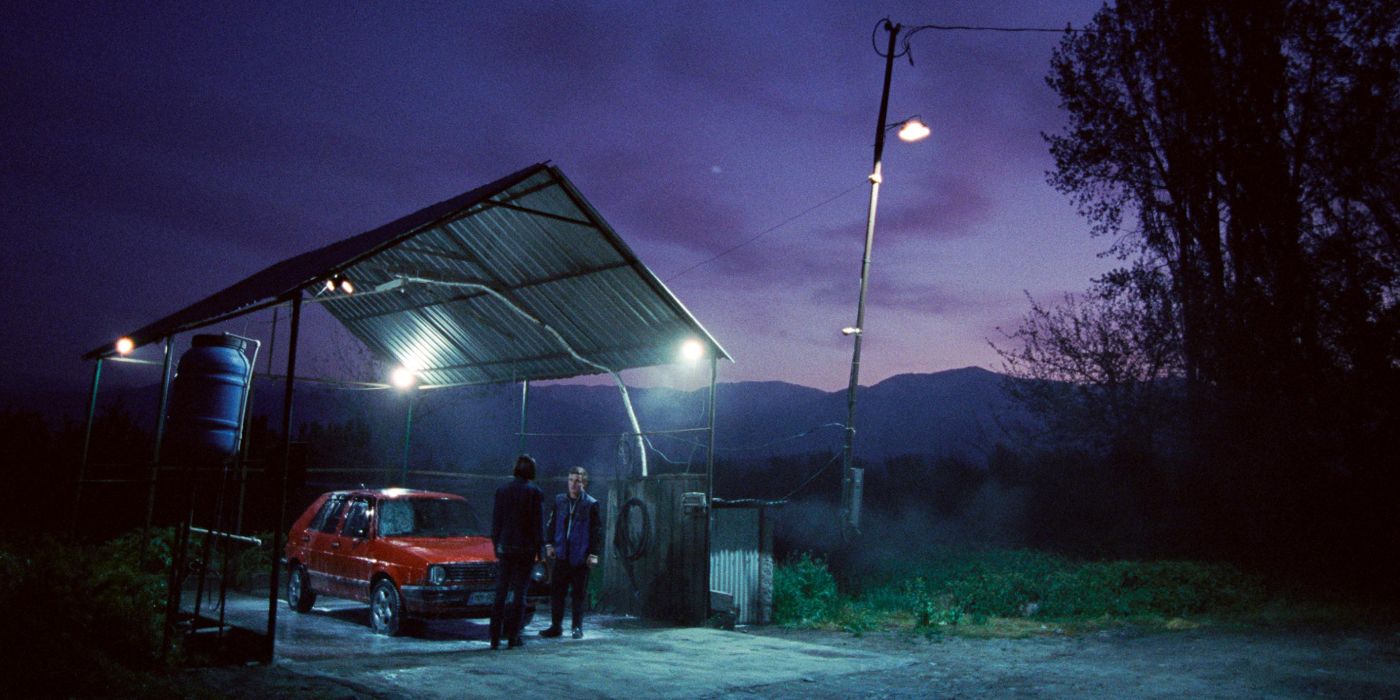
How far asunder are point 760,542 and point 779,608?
121 cm

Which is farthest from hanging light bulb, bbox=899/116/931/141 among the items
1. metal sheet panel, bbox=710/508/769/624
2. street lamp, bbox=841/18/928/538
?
metal sheet panel, bbox=710/508/769/624

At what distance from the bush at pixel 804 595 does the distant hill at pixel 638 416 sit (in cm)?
379

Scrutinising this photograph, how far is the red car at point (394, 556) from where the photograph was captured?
35.2ft

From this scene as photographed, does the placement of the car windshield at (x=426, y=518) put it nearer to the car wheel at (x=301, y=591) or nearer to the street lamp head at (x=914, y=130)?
the car wheel at (x=301, y=591)

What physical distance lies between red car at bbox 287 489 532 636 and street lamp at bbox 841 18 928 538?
5.96 metres

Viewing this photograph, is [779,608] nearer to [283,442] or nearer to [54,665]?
[283,442]

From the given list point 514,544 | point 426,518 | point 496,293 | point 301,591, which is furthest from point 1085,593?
point 301,591

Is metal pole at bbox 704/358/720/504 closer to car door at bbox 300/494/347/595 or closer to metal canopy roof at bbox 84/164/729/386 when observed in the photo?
metal canopy roof at bbox 84/164/729/386

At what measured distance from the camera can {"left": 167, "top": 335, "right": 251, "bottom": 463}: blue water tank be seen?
27.5 feet

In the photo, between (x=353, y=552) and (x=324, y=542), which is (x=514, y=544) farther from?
(x=324, y=542)

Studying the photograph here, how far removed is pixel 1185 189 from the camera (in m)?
19.3

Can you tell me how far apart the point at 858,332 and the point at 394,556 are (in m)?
8.30

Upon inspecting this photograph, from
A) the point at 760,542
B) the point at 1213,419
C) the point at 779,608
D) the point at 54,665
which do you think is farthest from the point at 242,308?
the point at 1213,419

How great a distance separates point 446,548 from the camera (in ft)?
36.8
